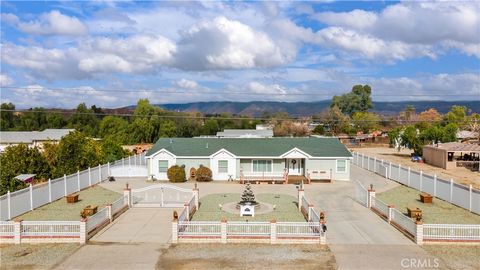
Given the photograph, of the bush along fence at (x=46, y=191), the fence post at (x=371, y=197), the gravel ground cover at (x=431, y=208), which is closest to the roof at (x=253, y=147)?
the bush along fence at (x=46, y=191)

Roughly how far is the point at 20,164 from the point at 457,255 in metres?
29.2

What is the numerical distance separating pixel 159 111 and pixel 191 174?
87.6 metres

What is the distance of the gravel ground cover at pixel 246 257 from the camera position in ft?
55.0

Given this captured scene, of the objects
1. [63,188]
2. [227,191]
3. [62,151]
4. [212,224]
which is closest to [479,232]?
[212,224]

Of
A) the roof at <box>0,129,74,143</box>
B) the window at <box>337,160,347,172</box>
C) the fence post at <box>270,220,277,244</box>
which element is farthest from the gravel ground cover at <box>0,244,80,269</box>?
the roof at <box>0,129,74,143</box>

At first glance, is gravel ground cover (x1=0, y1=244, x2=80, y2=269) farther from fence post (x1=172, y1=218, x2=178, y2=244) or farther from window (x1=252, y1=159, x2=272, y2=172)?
window (x1=252, y1=159, x2=272, y2=172)

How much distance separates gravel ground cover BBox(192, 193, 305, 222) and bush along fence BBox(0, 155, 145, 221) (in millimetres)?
9419

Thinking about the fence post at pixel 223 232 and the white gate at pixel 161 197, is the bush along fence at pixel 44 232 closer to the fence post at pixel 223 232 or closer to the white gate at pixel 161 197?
the fence post at pixel 223 232

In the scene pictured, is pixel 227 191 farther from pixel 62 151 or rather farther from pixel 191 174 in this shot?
pixel 62 151

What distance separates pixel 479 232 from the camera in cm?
1972

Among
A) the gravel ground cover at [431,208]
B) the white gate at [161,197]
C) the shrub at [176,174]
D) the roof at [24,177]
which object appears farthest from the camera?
the shrub at [176,174]

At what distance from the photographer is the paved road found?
1714 cm

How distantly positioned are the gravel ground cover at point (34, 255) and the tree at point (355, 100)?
165502mm

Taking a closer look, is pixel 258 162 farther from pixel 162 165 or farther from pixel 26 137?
pixel 26 137
